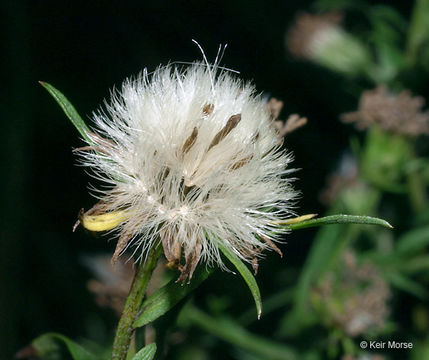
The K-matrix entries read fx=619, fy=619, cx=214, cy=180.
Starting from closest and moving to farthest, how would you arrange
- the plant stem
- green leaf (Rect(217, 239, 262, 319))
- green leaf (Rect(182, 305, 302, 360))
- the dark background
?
green leaf (Rect(217, 239, 262, 319)), the plant stem, green leaf (Rect(182, 305, 302, 360)), the dark background

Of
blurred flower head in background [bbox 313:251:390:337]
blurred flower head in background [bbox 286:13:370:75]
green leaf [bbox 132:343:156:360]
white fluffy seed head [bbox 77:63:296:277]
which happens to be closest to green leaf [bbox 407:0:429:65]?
blurred flower head in background [bbox 286:13:370:75]

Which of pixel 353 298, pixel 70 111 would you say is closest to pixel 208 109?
pixel 70 111

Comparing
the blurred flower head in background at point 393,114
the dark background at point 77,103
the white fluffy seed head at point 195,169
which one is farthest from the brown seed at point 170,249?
the blurred flower head in background at point 393,114

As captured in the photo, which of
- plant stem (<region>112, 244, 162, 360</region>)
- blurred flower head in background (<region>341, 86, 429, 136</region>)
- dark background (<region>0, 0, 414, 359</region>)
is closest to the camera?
plant stem (<region>112, 244, 162, 360</region>)

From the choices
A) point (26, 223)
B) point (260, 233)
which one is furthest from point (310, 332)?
point (26, 223)

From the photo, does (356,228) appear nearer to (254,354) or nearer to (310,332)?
(310,332)

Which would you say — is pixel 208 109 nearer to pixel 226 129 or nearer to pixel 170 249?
pixel 226 129

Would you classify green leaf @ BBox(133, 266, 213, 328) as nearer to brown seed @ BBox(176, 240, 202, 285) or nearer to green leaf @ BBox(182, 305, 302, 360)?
brown seed @ BBox(176, 240, 202, 285)
